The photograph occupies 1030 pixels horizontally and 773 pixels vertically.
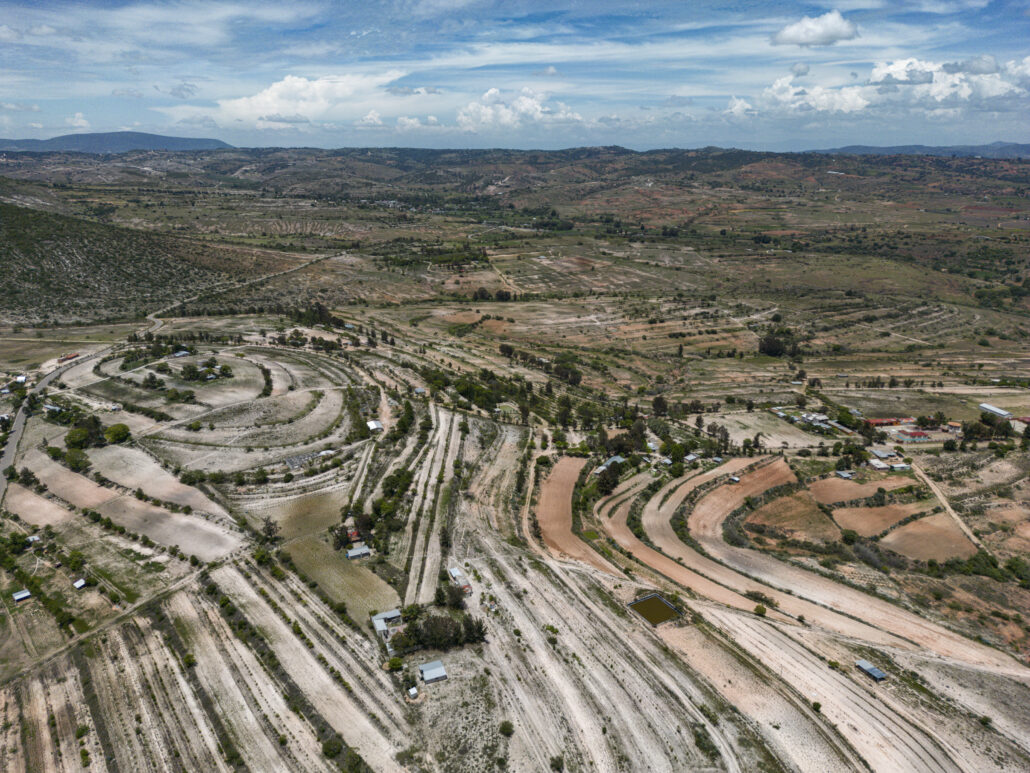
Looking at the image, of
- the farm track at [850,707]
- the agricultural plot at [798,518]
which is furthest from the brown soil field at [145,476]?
the agricultural plot at [798,518]

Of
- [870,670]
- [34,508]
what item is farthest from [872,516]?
[34,508]

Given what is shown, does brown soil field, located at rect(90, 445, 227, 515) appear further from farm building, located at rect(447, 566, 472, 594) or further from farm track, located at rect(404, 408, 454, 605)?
farm building, located at rect(447, 566, 472, 594)

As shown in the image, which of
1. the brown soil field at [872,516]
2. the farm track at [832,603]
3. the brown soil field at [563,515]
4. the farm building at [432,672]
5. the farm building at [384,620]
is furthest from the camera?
the brown soil field at [872,516]

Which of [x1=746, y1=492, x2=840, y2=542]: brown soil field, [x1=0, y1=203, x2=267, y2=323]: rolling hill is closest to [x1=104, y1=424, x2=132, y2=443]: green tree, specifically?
[x1=746, y1=492, x2=840, y2=542]: brown soil field

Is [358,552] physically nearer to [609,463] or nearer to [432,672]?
[432,672]

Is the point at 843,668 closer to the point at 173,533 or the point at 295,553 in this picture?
the point at 295,553

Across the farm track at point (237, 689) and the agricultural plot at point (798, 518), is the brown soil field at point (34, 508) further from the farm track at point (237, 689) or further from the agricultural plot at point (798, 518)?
the agricultural plot at point (798, 518)

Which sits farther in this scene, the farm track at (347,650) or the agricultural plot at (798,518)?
the agricultural plot at (798,518)

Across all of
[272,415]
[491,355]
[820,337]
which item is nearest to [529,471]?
[272,415]
